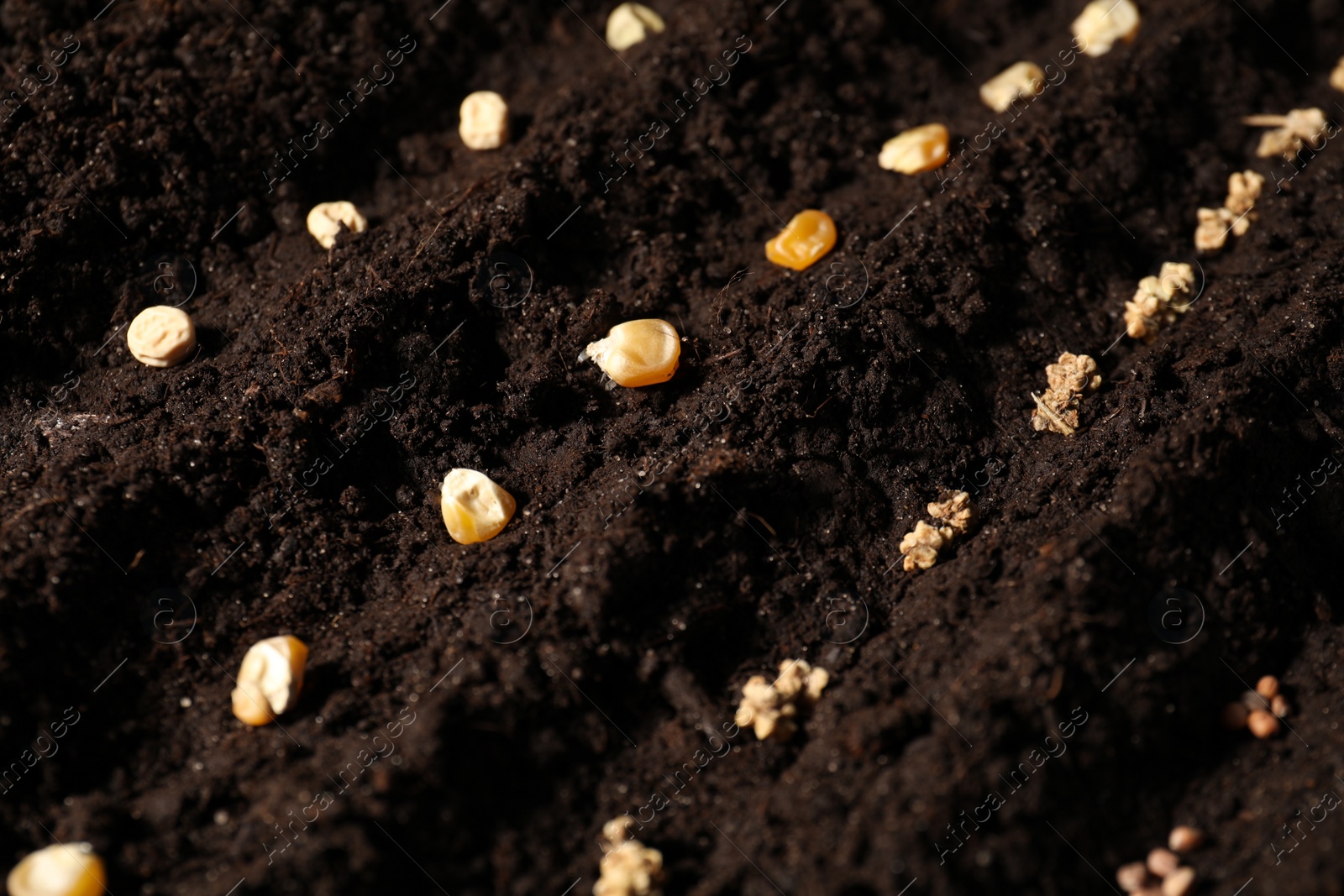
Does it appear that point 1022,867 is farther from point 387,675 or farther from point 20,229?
point 20,229

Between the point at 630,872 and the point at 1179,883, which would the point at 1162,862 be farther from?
the point at 630,872

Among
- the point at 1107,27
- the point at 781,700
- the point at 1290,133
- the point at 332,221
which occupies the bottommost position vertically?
the point at 1290,133


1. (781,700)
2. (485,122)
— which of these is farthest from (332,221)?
(781,700)

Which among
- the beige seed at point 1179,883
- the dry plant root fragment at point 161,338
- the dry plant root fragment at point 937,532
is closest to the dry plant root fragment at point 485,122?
the dry plant root fragment at point 161,338

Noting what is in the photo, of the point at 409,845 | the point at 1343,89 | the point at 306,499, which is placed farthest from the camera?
the point at 1343,89

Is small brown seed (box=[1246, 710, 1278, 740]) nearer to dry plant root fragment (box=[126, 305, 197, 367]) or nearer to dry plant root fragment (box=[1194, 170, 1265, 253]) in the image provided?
dry plant root fragment (box=[1194, 170, 1265, 253])

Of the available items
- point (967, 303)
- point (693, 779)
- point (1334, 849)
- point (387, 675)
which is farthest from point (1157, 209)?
point (387, 675)
